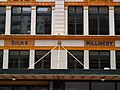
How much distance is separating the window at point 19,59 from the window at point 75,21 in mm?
4790

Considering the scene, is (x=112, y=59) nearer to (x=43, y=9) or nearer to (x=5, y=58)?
(x=43, y=9)

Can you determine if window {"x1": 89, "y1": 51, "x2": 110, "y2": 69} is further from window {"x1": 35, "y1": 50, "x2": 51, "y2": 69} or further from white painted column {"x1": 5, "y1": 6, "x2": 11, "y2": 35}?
white painted column {"x1": 5, "y1": 6, "x2": 11, "y2": 35}

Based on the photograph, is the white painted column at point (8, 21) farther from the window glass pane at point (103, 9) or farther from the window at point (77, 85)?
the window glass pane at point (103, 9)

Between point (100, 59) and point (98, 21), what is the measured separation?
377 cm

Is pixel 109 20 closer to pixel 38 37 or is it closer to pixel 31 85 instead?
pixel 38 37

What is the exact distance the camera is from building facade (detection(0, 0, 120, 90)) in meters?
31.4

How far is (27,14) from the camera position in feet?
110

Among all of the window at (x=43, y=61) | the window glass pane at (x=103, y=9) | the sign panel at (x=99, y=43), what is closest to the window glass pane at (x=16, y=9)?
the window at (x=43, y=61)

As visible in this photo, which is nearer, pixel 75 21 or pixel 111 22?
pixel 111 22

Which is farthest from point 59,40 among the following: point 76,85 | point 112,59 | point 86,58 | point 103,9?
point 103,9

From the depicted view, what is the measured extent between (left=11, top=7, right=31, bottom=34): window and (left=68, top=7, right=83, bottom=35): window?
13.1ft

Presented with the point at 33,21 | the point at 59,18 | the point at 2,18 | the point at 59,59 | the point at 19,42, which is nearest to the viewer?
the point at 59,59

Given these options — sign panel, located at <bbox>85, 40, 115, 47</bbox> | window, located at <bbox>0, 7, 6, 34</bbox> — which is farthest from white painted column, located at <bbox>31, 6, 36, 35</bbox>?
sign panel, located at <bbox>85, 40, 115, 47</bbox>

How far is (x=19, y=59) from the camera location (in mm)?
32375
